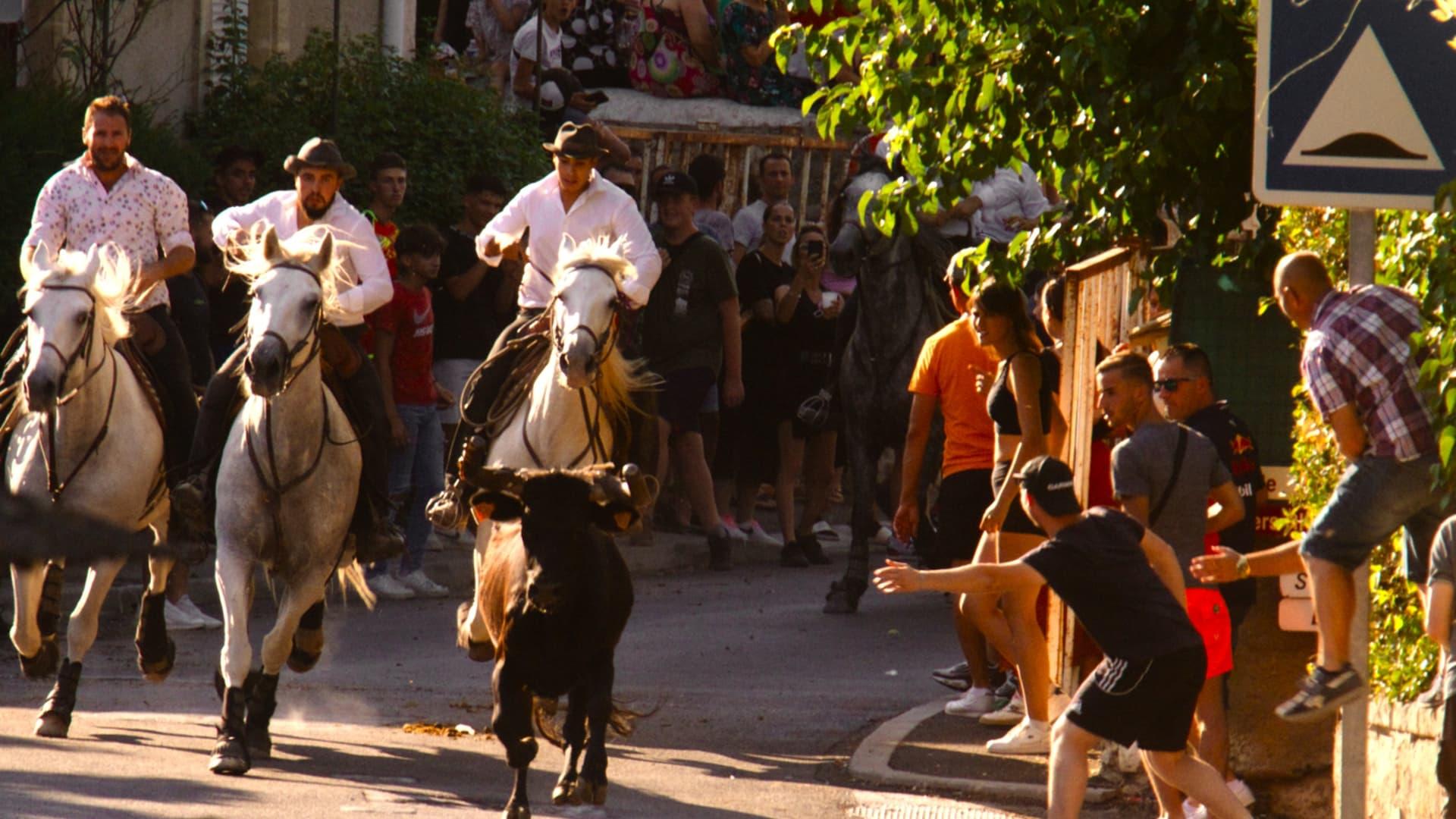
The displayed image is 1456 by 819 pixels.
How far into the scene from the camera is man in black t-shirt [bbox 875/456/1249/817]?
7.36m

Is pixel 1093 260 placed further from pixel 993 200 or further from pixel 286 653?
pixel 993 200

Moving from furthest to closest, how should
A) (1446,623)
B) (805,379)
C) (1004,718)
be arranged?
(805,379), (1004,718), (1446,623)

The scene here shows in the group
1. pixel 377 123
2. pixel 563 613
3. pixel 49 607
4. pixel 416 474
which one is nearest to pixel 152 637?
pixel 49 607

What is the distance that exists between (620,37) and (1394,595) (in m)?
14.8

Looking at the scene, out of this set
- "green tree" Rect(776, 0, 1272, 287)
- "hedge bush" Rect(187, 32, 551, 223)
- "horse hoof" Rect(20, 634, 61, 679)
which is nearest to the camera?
"green tree" Rect(776, 0, 1272, 287)

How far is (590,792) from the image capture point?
28.5ft

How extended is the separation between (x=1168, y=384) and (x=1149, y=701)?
1.84 metres

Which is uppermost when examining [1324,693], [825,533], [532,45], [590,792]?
[532,45]

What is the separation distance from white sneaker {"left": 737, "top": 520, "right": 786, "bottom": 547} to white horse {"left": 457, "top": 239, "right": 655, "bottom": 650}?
264 inches

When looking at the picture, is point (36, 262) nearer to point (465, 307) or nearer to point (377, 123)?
point (465, 307)

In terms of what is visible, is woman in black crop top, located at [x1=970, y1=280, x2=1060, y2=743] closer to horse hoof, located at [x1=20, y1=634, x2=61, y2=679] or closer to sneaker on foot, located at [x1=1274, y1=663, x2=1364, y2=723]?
sneaker on foot, located at [x1=1274, y1=663, x2=1364, y2=723]

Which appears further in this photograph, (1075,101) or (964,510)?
(964,510)

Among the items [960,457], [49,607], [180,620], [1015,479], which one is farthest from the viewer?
[180,620]

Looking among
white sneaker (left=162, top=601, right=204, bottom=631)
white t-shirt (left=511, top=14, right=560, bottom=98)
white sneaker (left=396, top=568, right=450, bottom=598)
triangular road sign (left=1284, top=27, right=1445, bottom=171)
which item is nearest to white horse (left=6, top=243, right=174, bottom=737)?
white sneaker (left=162, top=601, right=204, bottom=631)
